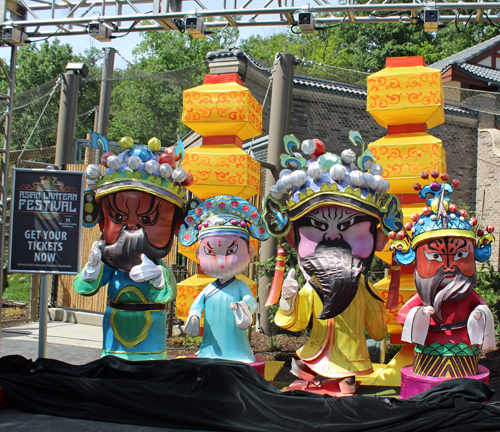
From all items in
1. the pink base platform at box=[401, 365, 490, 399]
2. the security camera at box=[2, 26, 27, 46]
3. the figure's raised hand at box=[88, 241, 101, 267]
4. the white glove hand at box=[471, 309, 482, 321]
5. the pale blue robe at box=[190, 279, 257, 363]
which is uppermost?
the security camera at box=[2, 26, 27, 46]

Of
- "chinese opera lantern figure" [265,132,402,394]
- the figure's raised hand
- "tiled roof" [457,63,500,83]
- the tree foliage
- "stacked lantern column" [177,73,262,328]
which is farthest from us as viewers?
the tree foliage

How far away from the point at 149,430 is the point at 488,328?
8.73 feet

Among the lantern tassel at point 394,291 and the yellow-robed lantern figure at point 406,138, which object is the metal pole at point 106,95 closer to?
the yellow-robed lantern figure at point 406,138

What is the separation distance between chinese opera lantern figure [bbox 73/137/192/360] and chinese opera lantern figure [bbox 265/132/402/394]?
0.97 m

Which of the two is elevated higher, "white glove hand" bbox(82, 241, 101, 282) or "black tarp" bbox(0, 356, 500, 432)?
"white glove hand" bbox(82, 241, 101, 282)

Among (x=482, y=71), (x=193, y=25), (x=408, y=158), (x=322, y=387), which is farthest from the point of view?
(x=482, y=71)

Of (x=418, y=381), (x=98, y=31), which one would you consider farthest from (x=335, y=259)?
(x=98, y=31)

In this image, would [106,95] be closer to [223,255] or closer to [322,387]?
[223,255]

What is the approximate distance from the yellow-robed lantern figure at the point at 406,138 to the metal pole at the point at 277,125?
7.11 feet

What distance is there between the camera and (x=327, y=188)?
14.9 feet

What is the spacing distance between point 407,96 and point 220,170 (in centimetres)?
194

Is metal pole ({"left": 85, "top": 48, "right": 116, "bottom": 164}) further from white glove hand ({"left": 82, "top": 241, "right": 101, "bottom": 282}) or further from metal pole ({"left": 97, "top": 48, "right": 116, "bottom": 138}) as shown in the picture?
white glove hand ({"left": 82, "top": 241, "right": 101, "bottom": 282})

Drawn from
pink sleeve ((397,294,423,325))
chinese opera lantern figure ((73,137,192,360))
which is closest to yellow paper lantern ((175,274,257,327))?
chinese opera lantern figure ((73,137,192,360))

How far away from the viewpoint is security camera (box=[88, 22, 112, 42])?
6039mm
